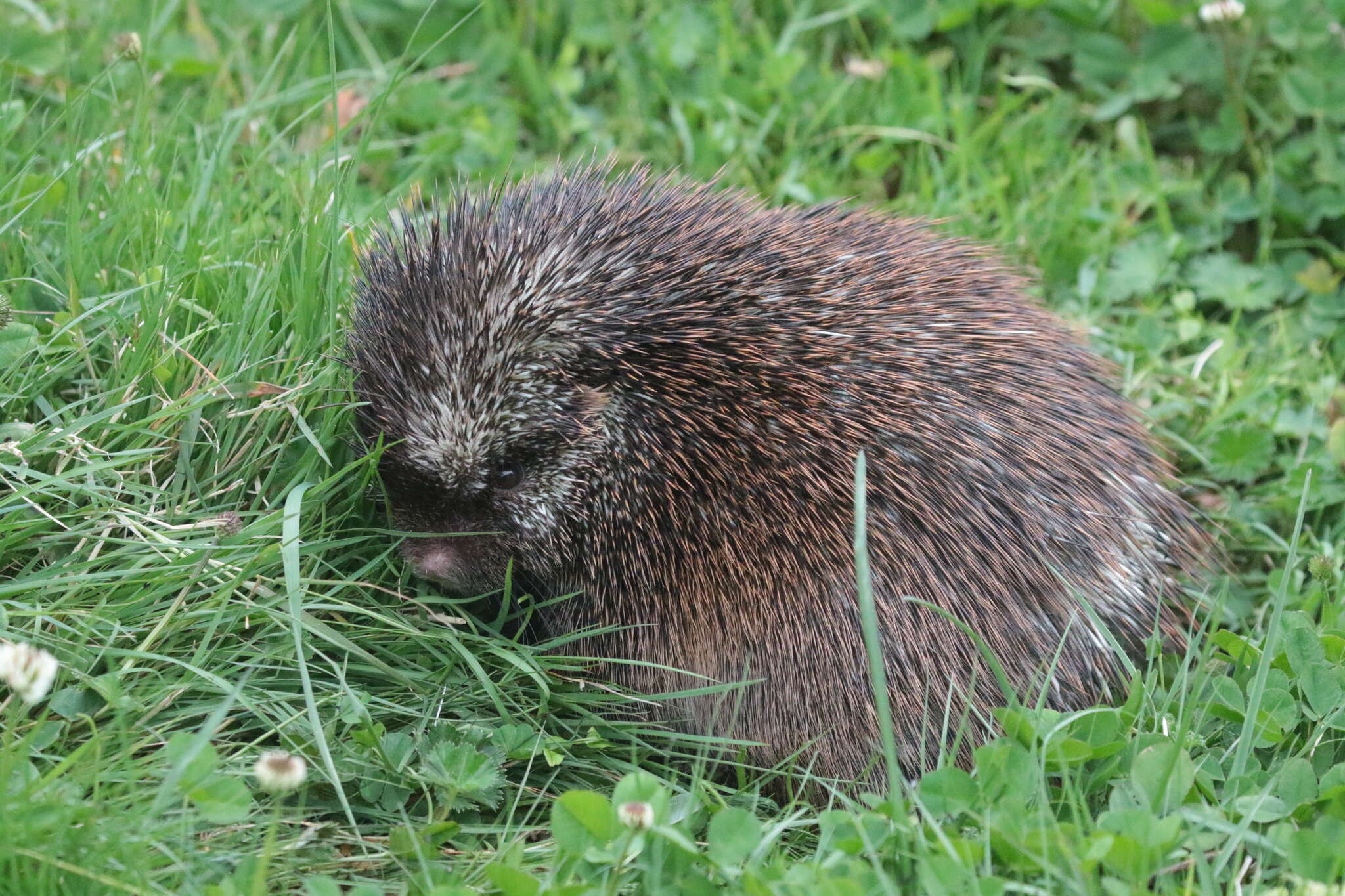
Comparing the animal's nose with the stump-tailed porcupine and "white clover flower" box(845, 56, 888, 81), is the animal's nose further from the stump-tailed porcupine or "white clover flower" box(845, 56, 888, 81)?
"white clover flower" box(845, 56, 888, 81)

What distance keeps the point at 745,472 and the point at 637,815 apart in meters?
1.25

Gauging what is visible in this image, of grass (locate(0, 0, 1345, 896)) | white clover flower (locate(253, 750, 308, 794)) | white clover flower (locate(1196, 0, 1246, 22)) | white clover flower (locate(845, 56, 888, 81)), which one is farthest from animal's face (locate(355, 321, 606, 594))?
white clover flower (locate(1196, 0, 1246, 22))

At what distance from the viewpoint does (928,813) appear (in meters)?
3.29

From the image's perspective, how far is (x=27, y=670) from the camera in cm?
293

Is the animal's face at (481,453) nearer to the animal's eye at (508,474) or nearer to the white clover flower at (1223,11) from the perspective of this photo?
the animal's eye at (508,474)

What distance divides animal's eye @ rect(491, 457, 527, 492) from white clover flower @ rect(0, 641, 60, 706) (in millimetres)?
1374

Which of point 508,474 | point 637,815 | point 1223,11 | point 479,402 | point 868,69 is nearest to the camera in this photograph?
point 637,815

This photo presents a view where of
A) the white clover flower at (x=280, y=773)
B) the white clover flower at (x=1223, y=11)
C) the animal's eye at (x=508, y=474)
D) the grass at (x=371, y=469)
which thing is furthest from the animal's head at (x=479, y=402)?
the white clover flower at (x=1223, y=11)

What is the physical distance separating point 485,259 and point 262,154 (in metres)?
1.63

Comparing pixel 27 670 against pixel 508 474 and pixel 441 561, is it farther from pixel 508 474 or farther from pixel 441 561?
pixel 508 474

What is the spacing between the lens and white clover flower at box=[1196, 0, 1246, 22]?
6.06 metres

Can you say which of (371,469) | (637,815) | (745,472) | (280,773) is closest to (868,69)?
(745,472)

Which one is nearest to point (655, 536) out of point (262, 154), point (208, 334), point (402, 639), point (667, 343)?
point (667, 343)

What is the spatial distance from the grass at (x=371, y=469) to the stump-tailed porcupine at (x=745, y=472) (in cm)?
23
